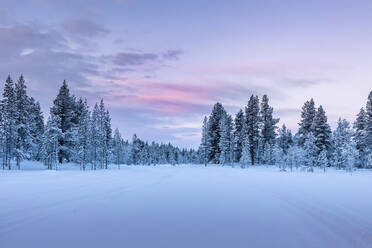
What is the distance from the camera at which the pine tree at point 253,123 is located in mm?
73312

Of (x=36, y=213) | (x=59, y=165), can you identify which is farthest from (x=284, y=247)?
(x=59, y=165)

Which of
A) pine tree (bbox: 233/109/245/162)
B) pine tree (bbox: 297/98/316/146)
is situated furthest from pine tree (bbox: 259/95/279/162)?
pine tree (bbox: 297/98/316/146)

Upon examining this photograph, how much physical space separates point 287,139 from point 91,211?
7474 centimetres

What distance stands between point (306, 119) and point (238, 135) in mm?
18460

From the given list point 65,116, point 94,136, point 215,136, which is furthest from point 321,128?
point 65,116

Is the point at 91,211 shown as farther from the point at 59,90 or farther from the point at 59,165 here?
the point at 59,90

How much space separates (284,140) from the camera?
78.2 meters

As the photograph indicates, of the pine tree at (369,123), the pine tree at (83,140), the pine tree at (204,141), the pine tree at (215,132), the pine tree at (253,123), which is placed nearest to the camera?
the pine tree at (83,140)

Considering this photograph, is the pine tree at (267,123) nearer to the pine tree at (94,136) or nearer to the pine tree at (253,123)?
the pine tree at (253,123)

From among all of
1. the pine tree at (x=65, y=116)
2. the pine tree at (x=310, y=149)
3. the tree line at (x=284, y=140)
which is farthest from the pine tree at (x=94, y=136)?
the pine tree at (x=310, y=149)

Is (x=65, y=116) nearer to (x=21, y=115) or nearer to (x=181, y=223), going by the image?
(x=21, y=115)

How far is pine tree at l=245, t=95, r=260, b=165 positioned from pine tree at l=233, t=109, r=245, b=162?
7.33ft

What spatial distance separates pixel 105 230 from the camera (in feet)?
25.6

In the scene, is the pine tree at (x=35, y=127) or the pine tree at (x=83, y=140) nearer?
the pine tree at (x=83, y=140)
